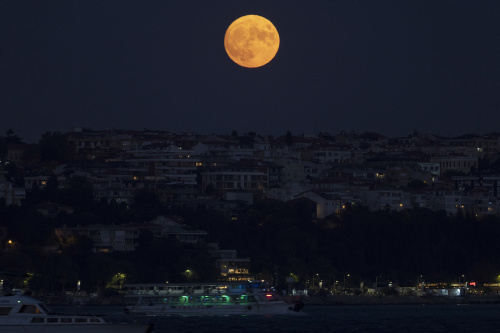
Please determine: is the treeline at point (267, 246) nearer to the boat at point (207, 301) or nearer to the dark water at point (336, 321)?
the dark water at point (336, 321)

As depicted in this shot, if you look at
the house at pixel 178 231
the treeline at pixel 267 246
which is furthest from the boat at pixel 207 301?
the house at pixel 178 231

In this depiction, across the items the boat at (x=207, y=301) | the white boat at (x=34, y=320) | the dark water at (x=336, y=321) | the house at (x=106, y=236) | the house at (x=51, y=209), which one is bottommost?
the dark water at (x=336, y=321)

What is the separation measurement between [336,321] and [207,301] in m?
8.18

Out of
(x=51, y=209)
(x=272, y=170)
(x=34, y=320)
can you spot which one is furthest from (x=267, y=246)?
(x=34, y=320)

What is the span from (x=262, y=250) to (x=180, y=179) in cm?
3165

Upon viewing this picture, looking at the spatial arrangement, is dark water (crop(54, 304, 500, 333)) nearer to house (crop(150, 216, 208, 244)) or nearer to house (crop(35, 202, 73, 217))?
house (crop(150, 216, 208, 244))

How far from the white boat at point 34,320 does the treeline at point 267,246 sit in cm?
5421

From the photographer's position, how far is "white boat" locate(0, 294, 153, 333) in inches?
1821

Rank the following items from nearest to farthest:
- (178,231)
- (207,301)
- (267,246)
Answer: (207,301) < (178,231) < (267,246)

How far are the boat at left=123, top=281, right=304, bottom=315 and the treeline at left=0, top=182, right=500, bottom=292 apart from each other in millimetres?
20710

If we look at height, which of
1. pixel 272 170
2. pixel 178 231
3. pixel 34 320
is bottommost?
pixel 34 320

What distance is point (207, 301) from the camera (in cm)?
8062

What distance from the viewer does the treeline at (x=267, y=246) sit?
10388 centimetres

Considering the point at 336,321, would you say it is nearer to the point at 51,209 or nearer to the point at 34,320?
the point at 34,320
